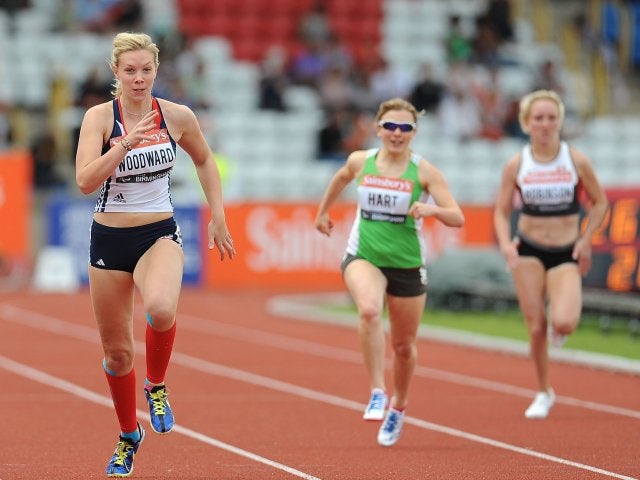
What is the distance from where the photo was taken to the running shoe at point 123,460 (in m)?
7.64

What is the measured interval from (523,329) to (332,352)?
3.03 m

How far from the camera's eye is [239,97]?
89.1 feet

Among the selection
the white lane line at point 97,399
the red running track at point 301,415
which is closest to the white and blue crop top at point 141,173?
the red running track at point 301,415

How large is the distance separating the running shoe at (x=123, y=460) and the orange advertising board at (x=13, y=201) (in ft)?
53.6

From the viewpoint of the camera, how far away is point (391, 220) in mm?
9273

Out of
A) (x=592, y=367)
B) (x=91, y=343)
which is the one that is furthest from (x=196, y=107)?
(x=592, y=367)

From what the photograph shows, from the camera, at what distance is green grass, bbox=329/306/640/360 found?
15508 mm

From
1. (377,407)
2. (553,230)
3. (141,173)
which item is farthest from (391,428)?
(141,173)

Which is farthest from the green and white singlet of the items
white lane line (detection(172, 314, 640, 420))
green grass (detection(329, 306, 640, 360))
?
green grass (detection(329, 306, 640, 360))

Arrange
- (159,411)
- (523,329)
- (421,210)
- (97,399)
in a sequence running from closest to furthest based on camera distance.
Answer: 1. (159,411)
2. (421,210)
3. (97,399)
4. (523,329)

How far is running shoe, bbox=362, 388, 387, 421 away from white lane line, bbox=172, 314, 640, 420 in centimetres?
245

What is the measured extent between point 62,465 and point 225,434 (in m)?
1.65

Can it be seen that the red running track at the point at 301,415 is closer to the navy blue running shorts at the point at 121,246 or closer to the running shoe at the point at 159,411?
the running shoe at the point at 159,411

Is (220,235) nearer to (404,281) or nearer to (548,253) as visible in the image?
(404,281)
